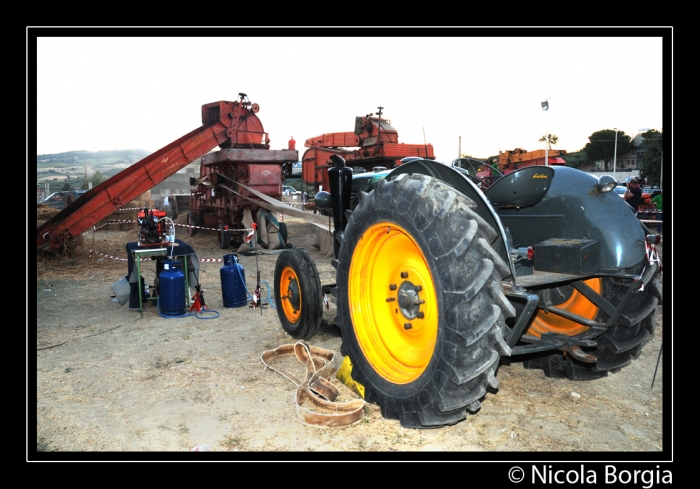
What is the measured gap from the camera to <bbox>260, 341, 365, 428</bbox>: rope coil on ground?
3312mm

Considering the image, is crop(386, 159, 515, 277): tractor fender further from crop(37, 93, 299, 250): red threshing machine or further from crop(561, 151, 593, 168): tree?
crop(561, 151, 593, 168): tree

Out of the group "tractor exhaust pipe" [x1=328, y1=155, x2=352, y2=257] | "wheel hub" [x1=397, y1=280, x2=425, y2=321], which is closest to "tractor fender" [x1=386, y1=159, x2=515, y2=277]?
"wheel hub" [x1=397, y1=280, x2=425, y2=321]

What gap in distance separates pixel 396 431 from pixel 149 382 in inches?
87.6

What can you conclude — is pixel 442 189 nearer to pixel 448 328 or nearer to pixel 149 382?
pixel 448 328

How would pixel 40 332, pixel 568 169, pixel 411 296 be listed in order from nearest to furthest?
pixel 411 296, pixel 568 169, pixel 40 332

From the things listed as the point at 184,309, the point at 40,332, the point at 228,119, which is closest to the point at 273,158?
the point at 228,119

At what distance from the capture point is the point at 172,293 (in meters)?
6.31

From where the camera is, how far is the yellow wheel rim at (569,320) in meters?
3.84

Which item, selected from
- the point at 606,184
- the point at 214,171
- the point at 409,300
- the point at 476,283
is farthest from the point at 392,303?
the point at 214,171

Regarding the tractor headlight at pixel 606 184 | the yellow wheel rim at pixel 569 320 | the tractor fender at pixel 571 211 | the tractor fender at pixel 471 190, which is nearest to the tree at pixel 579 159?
the yellow wheel rim at pixel 569 320

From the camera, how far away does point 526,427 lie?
3359 mm

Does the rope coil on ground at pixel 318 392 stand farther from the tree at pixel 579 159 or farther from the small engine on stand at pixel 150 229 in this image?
the tree at pixel 579 159

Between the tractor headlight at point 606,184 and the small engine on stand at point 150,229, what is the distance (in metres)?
5.49
